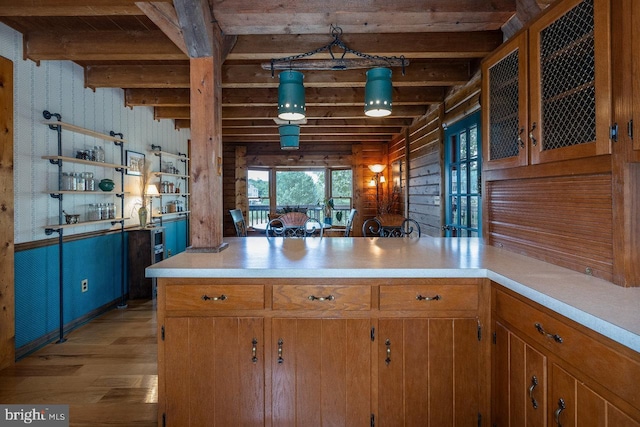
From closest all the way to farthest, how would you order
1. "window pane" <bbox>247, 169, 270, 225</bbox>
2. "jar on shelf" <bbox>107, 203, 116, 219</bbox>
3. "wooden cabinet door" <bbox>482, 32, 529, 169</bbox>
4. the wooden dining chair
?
"wooden cabinet door" <bbox>482, 32, 529, 169</bbox>
"jar on shelf" <bbox>107, 203, 116, 219</bbox>
the wooden dining chair
"window pane" <bbox>247, 169, 270, 225</bbox>

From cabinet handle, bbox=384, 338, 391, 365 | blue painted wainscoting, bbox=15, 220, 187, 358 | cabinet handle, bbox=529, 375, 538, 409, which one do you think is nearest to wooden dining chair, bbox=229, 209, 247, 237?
blue painted wainscoting, bbox=15, 220, 187, 358

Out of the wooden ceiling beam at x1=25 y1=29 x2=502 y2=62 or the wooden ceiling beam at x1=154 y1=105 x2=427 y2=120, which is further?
the wooden ceiling beam at x1=154 y1=105 x2=427 y2=120

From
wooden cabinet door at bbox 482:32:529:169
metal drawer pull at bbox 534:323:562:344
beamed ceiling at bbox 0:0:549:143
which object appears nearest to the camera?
metal drawer pull at bbox 534:323:562:344

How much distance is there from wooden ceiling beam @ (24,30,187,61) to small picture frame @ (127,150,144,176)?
5.39ft

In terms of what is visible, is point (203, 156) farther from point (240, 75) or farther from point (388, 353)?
point (240, 75)

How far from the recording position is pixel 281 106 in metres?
2.18

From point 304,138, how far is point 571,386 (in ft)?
22.9

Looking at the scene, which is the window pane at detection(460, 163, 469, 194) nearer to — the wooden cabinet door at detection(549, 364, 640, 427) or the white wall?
the wooden cabinet door at detection(549, 364, 640, 427)

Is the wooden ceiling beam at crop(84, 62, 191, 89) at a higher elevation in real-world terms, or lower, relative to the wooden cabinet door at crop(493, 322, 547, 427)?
higher

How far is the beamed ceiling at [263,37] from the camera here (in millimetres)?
2383

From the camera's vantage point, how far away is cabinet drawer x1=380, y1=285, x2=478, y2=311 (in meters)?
1.74

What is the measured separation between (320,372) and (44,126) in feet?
10.6

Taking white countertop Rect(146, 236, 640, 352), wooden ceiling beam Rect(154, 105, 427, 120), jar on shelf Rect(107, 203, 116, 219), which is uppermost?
wooden ceiling beam Rect(154, 105, 427, 120)

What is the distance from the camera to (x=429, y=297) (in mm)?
1735
